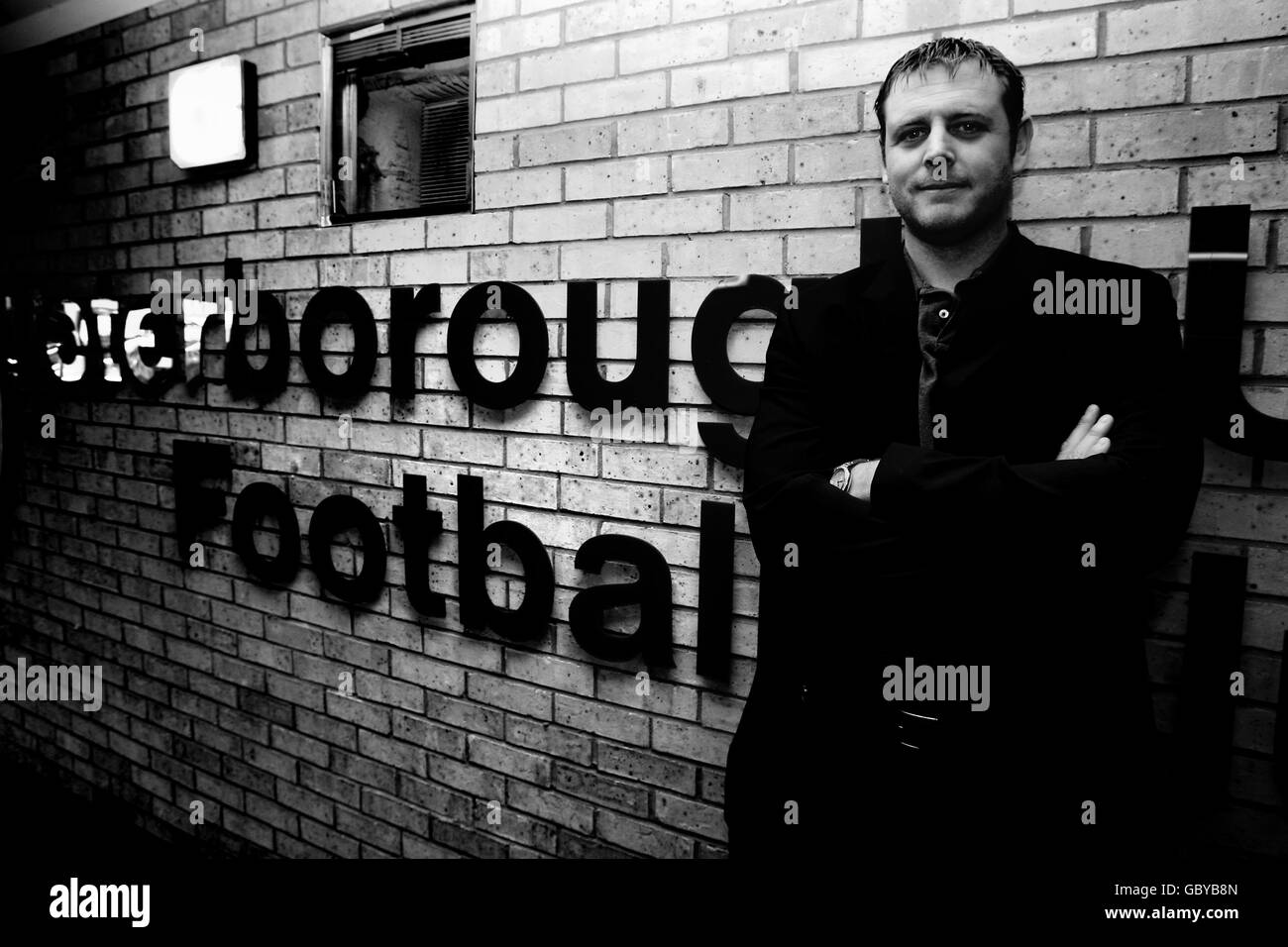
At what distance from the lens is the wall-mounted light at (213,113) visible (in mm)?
2535

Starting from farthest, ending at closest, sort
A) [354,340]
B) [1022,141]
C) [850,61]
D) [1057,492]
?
1. [354,340]
2. [850,61]
3. [1022,141]
4. [1057,492]

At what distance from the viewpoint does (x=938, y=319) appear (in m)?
1.48

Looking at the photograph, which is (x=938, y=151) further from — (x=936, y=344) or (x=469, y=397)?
(x=469, y=397)

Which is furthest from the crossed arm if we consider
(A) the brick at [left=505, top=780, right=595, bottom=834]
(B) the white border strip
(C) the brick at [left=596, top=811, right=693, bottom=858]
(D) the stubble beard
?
(B) the white border strip

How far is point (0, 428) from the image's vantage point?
3406mm

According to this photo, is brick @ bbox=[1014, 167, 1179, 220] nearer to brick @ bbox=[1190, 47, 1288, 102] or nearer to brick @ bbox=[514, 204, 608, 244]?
brick @ bbox=[1190, 47, 1288, 102]

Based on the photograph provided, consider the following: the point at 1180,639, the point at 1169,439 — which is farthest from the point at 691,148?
the point at 1180,639

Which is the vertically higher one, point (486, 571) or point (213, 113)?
point (213, 113)

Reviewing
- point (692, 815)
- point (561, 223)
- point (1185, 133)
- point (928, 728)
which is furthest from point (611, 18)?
point (692, 815)

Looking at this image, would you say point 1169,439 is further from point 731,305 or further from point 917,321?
point 731,305

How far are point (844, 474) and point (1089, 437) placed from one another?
42 centimetres

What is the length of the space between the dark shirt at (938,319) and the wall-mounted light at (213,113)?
227cm

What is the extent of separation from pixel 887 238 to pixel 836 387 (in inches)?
16.1

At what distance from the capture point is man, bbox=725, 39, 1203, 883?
1316 mm
